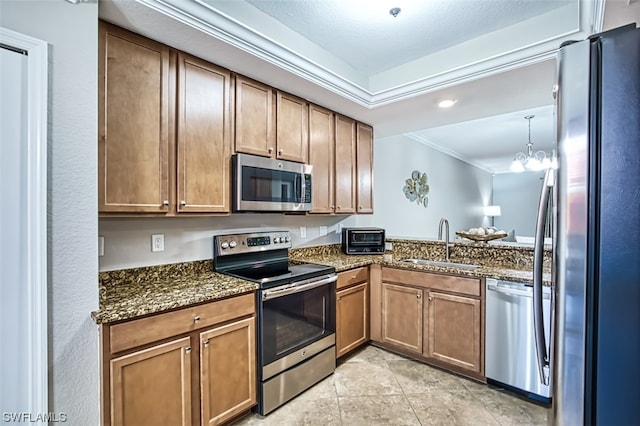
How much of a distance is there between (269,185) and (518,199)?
29.8ft

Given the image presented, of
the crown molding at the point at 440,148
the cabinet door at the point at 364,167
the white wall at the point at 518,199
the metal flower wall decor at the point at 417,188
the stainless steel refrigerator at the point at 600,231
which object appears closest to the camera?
the stainless steel refrigerator at the point at 600,231

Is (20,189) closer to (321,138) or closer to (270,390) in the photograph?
(270,390)

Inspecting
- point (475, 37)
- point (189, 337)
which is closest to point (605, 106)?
point (475, 37)

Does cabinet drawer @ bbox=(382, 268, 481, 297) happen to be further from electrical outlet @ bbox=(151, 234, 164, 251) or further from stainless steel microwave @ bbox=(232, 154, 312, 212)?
electrical outlet @ bbox=(151, 234, 164, 251)

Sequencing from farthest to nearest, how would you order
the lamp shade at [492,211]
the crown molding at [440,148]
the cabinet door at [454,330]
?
the lamp shade at [492,211]
the crown molding at [440,148]
the cabinet door at [454,330]

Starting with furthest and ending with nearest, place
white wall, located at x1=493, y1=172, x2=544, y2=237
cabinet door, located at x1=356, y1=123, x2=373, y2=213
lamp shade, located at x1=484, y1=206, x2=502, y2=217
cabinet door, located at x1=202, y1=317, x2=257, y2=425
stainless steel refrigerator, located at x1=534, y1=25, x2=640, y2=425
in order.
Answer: white wall, located at x1=493, y1=172, x2=544, y2=237, lamp shade, located at x1=484, y1=206, x2=502, y2=217, cabinet door, located at x1=356, y1=123, x2=373, y2=213, cabinet door, located at x1=202, y1=317, x2=257, y2=425, stainless steel refrigerator, located at x1=534, y1=25, x2=640, y2=425

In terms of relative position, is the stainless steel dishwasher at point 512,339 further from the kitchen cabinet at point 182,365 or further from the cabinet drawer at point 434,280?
the kitchen cabinet at point 182,365

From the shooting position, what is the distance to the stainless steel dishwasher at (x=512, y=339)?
7.29 feet

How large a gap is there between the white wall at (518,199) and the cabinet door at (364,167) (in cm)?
732

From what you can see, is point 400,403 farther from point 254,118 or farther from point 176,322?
point 254,118

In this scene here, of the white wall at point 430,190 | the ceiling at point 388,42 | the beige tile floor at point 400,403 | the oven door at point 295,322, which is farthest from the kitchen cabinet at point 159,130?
the white wall at point 430,190

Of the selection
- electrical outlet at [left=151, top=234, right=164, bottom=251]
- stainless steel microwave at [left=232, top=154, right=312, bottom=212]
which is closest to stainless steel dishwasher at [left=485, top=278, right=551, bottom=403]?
stainless steel microwave at [left=232, top=154, right=312, bottom=212]

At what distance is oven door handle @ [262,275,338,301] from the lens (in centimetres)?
203

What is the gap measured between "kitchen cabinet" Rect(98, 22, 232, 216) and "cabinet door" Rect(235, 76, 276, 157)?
9 centimetres
